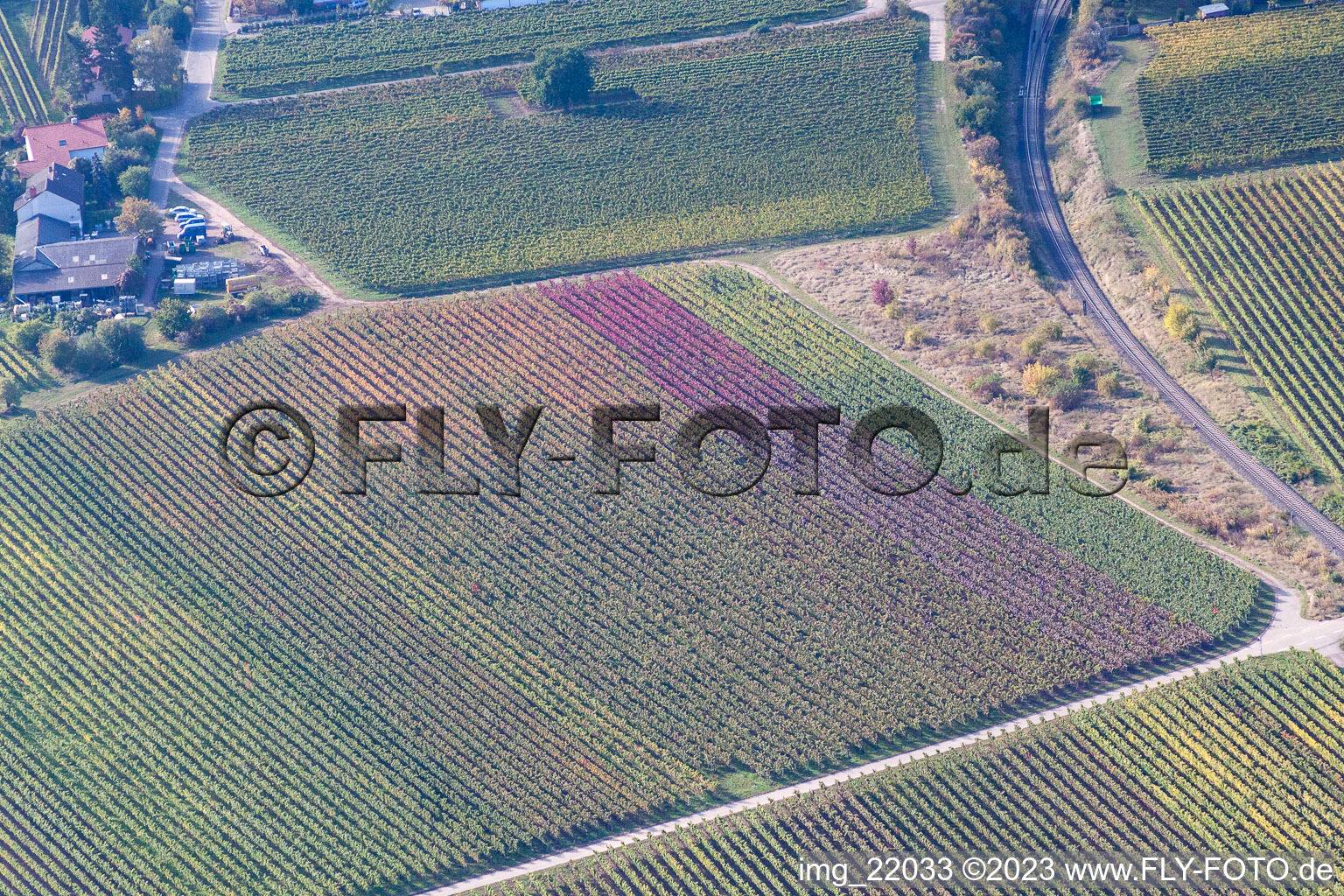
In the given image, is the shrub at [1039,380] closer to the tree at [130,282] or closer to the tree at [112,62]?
the tree at [130,282]

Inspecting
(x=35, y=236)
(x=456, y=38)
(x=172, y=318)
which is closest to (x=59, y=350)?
(x=172, y=318)

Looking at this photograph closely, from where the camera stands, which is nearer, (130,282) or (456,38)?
(130,282)

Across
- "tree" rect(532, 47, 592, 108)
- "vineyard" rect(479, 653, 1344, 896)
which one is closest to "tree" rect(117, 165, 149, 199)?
"tree" rect(532, 47, 592, 108)

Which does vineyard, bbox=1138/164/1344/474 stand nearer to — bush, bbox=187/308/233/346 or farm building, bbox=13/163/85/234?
bush, bbox=187/308/233/346

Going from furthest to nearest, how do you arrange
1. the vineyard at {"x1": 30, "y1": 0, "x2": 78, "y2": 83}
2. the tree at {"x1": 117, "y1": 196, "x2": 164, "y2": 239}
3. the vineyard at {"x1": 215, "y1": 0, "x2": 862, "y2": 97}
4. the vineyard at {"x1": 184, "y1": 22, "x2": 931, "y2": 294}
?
the vineyard at {"x1": 30, "y1": 0, "x2": 78, "y2": 83}
the vineyard at {"x1": 215, "y1": 0, "x2": 862, "y2": 97}
the vineyard at {"x1": 184, "y1": 22, "x2": 931, "y2": 294}
the tree at {"x1": 117, "y1": 196, "x2": 164, "y2": 239}

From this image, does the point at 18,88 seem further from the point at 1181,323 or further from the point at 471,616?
the point at 1181,323

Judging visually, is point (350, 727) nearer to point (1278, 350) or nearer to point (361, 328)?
point (361, 328)

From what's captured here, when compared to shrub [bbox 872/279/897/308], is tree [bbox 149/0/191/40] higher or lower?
higher
